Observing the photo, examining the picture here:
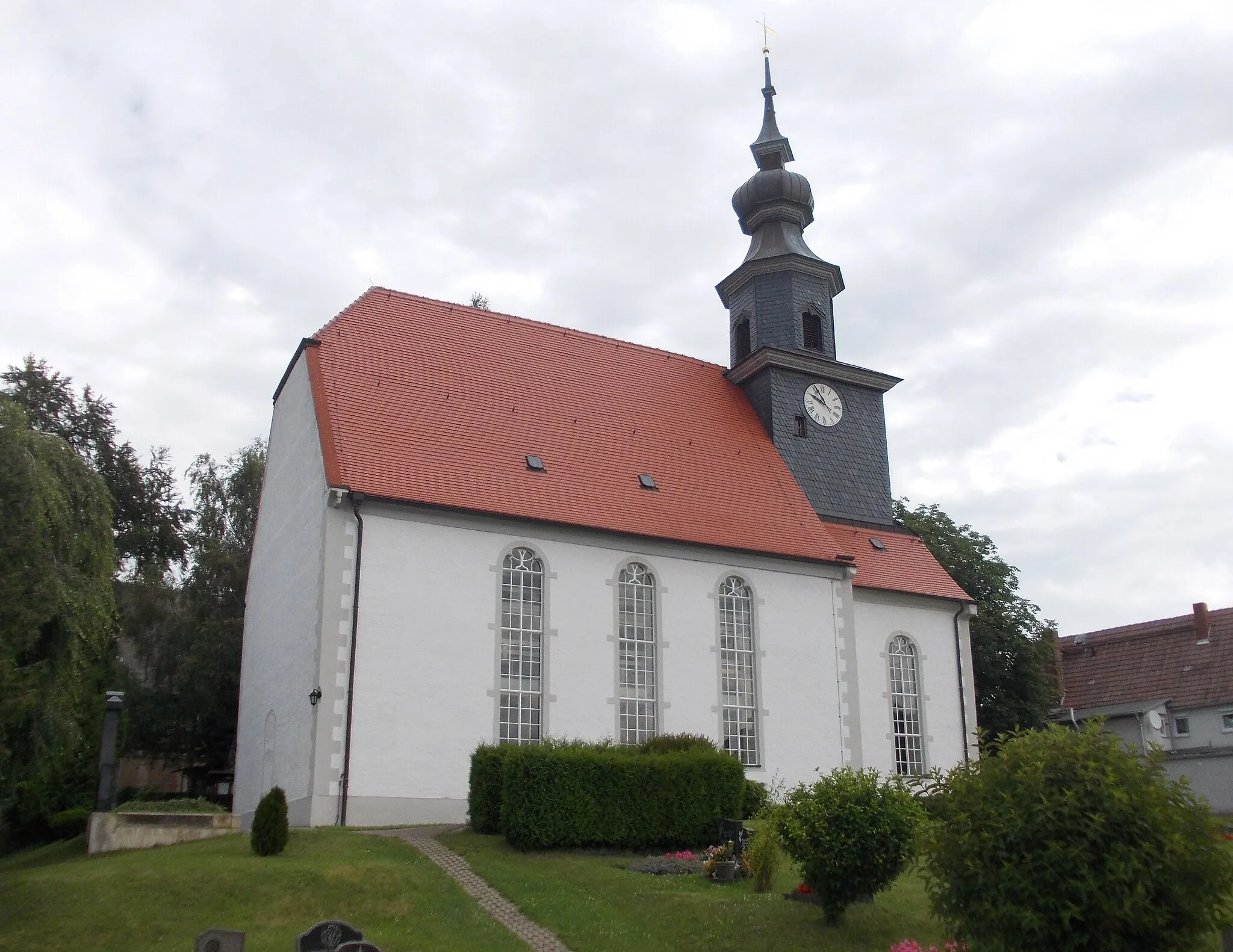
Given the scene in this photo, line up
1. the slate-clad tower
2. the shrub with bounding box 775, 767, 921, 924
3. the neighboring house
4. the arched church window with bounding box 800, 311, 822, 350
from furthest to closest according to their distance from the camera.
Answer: the neighboring house → the arched church window with bounding box 800, 311, 822, 350 → the slate-clad tower → the shrub with bounding box 775, 767, 921, 924

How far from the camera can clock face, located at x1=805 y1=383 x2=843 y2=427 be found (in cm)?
2867

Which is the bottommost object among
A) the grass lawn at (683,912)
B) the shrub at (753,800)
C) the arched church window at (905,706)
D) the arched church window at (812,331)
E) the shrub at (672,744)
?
the grass lawn at (683,912)

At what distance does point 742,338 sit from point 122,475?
58.3 ft

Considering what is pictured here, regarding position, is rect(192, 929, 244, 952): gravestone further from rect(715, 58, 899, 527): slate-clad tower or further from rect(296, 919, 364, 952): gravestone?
rect(715, 58, 899, 527): slate-clad tower

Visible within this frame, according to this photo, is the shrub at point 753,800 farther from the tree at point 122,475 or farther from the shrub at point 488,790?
the tree at point 122,475

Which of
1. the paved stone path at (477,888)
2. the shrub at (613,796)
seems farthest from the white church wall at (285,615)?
the shrub at (613,796)

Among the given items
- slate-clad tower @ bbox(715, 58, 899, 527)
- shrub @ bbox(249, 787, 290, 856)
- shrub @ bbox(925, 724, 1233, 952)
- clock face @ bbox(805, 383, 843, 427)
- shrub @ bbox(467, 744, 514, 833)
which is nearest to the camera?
shrub @ bbox(925, 724, 1233, 952)

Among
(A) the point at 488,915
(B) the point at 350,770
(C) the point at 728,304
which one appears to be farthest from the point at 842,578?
(A) the point at 488,915

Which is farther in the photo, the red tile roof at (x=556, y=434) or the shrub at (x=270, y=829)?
the red tile roof at (x=556, y=434)

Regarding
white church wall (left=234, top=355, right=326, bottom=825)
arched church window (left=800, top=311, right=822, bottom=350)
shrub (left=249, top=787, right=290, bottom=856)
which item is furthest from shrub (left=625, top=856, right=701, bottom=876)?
arched church window (left=800, top=311, right=822, bottom=350)

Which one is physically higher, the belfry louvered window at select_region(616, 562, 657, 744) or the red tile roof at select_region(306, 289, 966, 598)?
the red tile roof at select_region(306, 289, 966, 598)

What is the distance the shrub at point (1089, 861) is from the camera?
32.7ft

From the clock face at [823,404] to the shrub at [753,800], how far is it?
10.9 m

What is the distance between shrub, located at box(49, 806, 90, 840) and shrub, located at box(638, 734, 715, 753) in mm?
13682
